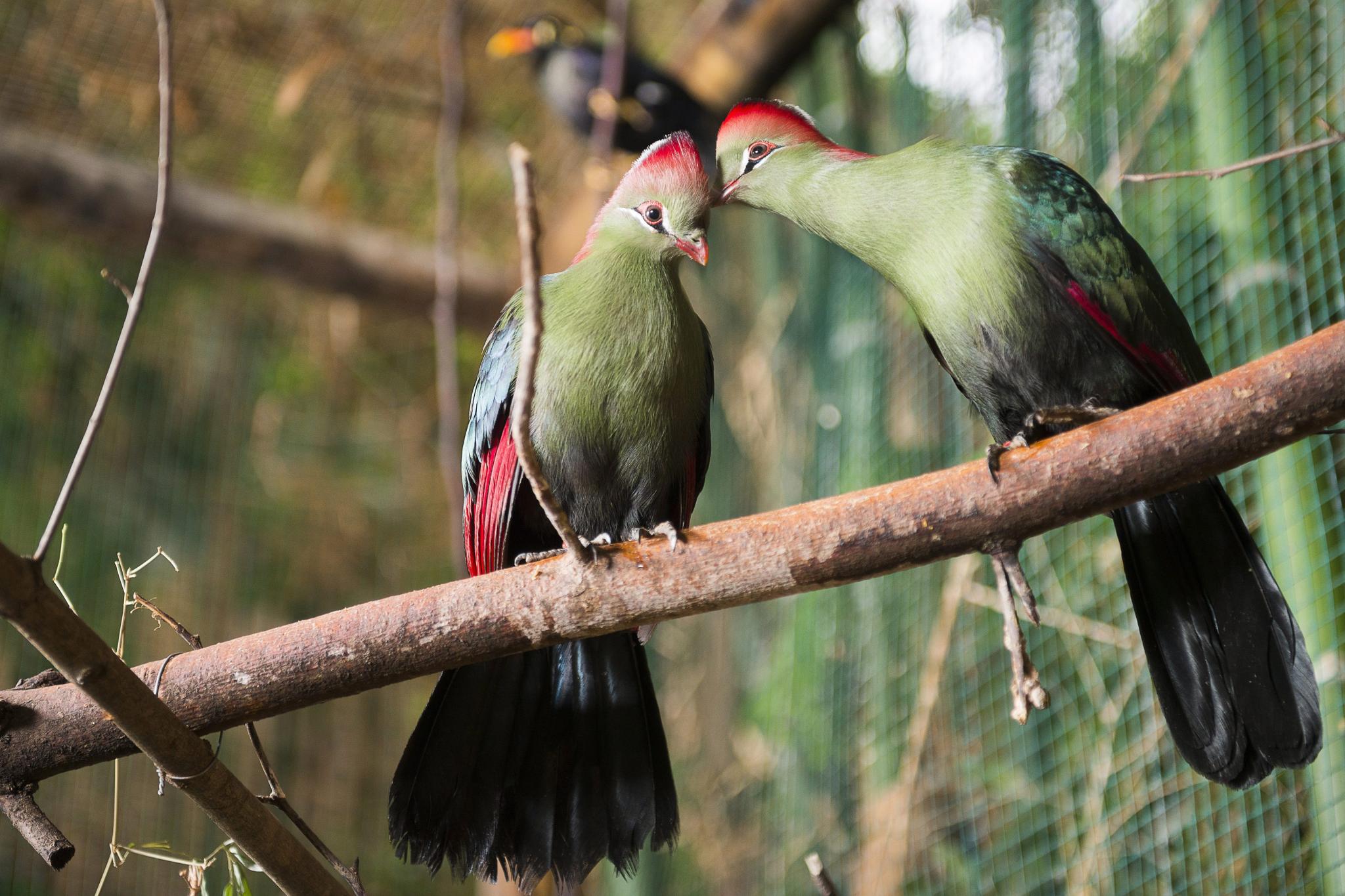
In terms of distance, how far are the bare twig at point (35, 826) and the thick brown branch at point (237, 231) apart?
2.24m

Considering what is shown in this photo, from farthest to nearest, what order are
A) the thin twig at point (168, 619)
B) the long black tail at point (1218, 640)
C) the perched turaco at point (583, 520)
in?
1. the perched turaco at point (583, 520)
2. the long black tail at point (1218, 640)
3. the thin twig at point (168, 619)

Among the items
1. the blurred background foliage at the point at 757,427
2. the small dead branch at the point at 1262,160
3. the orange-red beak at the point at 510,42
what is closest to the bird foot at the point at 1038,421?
the small dead branch at the point at 1262,160

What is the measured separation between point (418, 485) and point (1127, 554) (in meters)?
3.57

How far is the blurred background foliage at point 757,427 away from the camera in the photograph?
2.12 meters

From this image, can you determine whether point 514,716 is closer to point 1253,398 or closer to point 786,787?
point 1253,398

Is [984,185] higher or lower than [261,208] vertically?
lower

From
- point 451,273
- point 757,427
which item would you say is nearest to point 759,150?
point 451,273

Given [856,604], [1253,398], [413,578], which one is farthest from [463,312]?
[1253,398]

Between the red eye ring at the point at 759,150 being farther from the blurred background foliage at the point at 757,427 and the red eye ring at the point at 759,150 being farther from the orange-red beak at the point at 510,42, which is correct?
the orange-red beak at the point at 510,42

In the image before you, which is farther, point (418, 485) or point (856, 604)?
point (418, 485)

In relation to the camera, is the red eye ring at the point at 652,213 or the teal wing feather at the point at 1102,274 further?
the red eye ring at the point at 652,213

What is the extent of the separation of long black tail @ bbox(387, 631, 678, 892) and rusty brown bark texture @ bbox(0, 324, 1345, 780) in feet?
0.68

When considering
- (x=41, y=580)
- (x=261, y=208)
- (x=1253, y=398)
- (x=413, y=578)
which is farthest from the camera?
(x=413, y=578)

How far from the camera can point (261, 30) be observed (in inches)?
129
